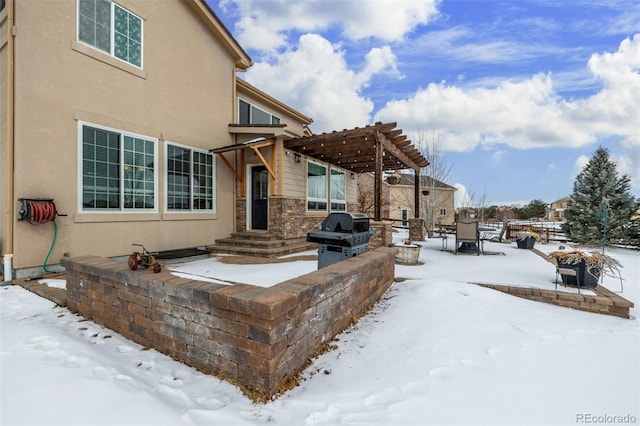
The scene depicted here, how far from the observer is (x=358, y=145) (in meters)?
8.89

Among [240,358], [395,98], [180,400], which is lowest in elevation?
[180,400]

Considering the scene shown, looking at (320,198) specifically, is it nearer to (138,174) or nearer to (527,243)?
(138,174)

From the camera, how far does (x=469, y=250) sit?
8695 mm

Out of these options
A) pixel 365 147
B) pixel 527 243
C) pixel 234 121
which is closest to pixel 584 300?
pixel 527 243

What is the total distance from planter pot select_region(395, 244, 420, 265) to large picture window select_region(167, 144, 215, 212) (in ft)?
17.9

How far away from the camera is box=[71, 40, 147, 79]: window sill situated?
572cm

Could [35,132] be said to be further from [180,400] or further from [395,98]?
[395,98]

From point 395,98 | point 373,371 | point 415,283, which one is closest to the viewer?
point 373,371

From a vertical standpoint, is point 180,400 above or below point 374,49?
below

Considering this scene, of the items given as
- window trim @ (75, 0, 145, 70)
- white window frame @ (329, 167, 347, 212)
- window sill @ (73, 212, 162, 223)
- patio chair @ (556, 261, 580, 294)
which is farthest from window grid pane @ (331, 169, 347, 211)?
patio chair @ (556, 261, 580, 294)

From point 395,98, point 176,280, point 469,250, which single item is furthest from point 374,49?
point 176,280

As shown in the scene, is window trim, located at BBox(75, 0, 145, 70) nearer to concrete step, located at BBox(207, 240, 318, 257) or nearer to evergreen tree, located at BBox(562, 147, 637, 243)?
concrete step, located at BBox(207, 240, 318, 257)

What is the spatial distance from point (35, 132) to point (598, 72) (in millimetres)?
14668

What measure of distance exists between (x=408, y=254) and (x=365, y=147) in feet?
12.7
